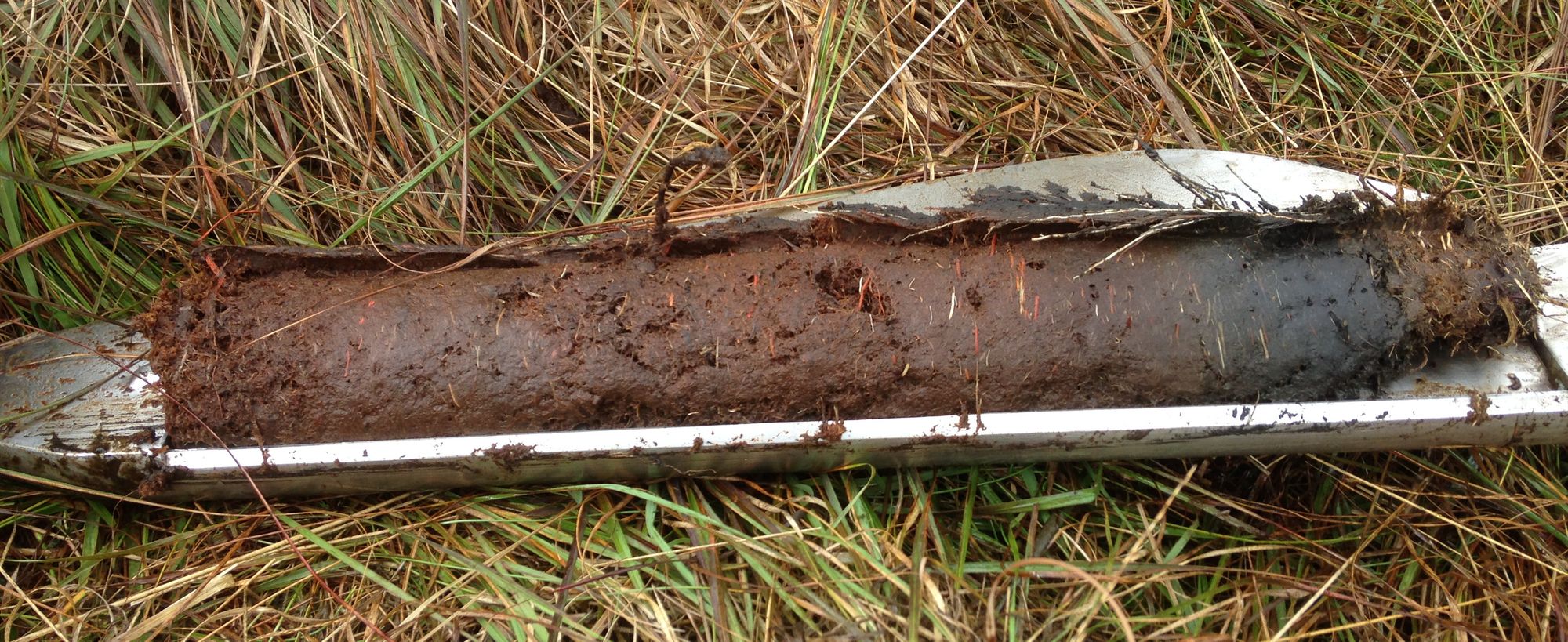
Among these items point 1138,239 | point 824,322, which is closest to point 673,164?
point 824,322

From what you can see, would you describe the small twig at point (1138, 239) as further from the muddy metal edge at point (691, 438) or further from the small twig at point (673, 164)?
the small twig at point (673, 164)

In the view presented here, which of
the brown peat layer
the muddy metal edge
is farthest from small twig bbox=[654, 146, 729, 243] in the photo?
the muddy metal edge

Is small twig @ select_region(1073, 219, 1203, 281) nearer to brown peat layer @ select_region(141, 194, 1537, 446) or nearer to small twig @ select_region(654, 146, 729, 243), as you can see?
brown peat layer @ select_region(141, 194, 1537, 446)

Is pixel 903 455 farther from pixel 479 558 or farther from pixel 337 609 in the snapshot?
pixel 337 609

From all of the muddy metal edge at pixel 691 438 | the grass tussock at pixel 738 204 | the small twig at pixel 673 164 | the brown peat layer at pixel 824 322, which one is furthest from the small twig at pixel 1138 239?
the small twig at pixel 673 164

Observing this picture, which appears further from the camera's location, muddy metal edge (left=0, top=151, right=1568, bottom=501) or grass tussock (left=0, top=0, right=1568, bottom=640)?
grass tussock (left=0, top=0, right=1568, bottom=640)

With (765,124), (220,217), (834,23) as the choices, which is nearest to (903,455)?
(765,124)

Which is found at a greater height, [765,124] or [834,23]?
[834,23]
